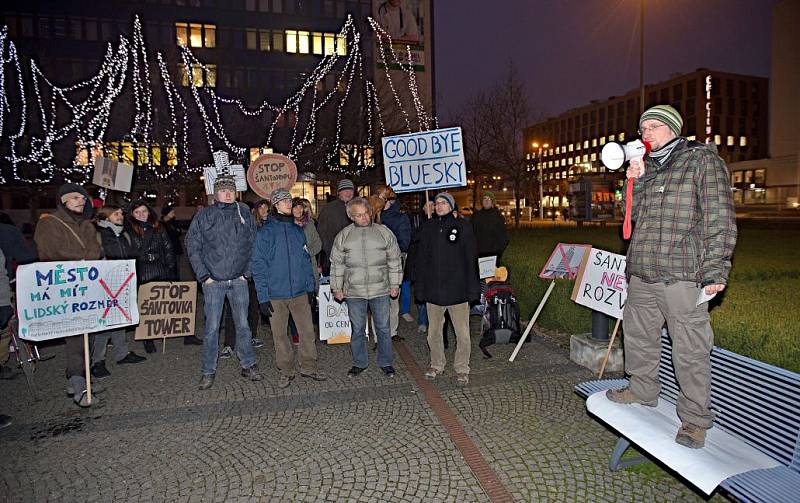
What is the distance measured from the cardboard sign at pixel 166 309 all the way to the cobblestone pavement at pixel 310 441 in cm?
99

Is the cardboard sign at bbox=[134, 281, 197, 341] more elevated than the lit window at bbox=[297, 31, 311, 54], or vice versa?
the lit window at bbox=[297, 31, 311, 54]

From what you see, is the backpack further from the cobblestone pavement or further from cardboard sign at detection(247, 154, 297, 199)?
cardboard sign at detection(247, 154, 297, 199)

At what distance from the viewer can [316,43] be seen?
46812 mm

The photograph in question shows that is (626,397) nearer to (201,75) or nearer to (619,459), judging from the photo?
(619,459)

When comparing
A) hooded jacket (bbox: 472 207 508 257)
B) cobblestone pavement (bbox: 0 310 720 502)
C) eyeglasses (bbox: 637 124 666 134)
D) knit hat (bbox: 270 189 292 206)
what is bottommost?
cobblestone pavement (bbox: 0 310 720 502)

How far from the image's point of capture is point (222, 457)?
160 inches

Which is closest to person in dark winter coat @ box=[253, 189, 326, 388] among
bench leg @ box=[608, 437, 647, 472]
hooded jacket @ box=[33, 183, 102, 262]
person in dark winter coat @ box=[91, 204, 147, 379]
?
hooded jacket @ box=[33, 183, 102, 262]

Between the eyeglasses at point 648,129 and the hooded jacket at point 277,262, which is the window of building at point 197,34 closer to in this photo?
the hooded jacket at point 277,262

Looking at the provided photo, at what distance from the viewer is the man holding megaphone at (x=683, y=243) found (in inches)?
117

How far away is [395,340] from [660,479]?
14.0 ft

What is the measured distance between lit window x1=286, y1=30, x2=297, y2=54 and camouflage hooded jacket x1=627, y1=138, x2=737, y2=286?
157ft

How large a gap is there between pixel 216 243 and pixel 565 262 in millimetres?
4178

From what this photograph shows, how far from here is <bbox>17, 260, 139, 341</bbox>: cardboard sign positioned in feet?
16.3

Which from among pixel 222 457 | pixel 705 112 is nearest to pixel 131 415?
pixel 222 457
